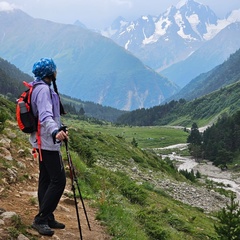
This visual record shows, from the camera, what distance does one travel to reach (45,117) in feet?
23.2

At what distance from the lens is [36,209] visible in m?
9.48

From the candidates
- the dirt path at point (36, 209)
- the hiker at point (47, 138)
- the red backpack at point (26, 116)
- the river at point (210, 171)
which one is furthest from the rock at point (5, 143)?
the river at point (210, 171)

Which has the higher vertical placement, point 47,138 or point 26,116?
point 26,116

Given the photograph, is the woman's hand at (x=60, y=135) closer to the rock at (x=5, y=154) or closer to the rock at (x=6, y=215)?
the rock at (x=6, y=215)

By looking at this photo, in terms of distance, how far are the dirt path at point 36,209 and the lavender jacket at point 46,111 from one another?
202cm

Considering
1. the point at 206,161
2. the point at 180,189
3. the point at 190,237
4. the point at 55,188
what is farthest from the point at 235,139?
the point at 55,188

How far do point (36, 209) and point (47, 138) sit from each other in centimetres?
302

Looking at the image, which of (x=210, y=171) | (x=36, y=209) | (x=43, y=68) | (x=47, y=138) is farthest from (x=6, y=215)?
(x=210, y=171)

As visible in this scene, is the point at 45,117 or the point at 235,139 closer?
the point at 45,117

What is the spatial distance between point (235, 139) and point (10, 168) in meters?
140

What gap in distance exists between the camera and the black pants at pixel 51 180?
7.55 meters

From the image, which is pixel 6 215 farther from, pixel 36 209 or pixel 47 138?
pixel 47 138

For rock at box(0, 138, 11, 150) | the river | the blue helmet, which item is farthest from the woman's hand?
the river

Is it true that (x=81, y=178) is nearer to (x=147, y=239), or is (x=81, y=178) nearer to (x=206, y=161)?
(x=147, y=239)
